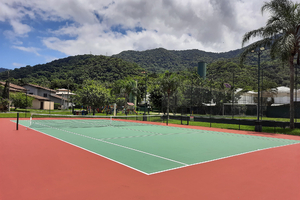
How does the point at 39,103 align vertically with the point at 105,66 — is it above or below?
below

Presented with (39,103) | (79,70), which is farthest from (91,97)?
(79,70)

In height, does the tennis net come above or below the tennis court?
below

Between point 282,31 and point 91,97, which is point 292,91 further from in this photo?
point 91,97

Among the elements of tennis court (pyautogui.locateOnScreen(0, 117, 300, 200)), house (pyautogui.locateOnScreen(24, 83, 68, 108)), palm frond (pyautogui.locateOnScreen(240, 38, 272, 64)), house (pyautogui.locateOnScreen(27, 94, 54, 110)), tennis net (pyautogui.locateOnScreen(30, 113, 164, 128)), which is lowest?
tennis net (pyautogui.locateOnScreen(30, 113, 164, 128))

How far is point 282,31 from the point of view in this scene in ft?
68.6

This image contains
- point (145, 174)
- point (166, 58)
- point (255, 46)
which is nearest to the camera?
point (145, 174)

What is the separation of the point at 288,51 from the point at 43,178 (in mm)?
18896

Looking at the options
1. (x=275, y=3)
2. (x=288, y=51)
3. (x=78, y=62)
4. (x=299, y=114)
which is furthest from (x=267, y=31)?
(x=78, y=62)

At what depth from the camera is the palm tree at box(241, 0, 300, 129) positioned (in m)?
19.9

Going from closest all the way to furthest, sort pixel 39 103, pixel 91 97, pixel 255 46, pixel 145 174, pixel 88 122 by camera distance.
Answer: pixel 145 174 < pixel 255 46 < pixel 88 122 < pixel 91 97 < pixel 39 103

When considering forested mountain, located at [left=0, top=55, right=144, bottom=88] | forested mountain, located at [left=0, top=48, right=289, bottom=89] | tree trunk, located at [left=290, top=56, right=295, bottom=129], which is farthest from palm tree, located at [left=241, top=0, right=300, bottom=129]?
forested mountain, located at [left=0, top=55, right=144, bottom=88]

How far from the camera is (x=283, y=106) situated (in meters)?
36.9

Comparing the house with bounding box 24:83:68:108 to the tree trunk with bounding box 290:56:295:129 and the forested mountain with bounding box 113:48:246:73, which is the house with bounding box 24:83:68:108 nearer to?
the forested mountain with bounding box 113:48:246:73

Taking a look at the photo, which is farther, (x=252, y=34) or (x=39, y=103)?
(x=39, y=103)
